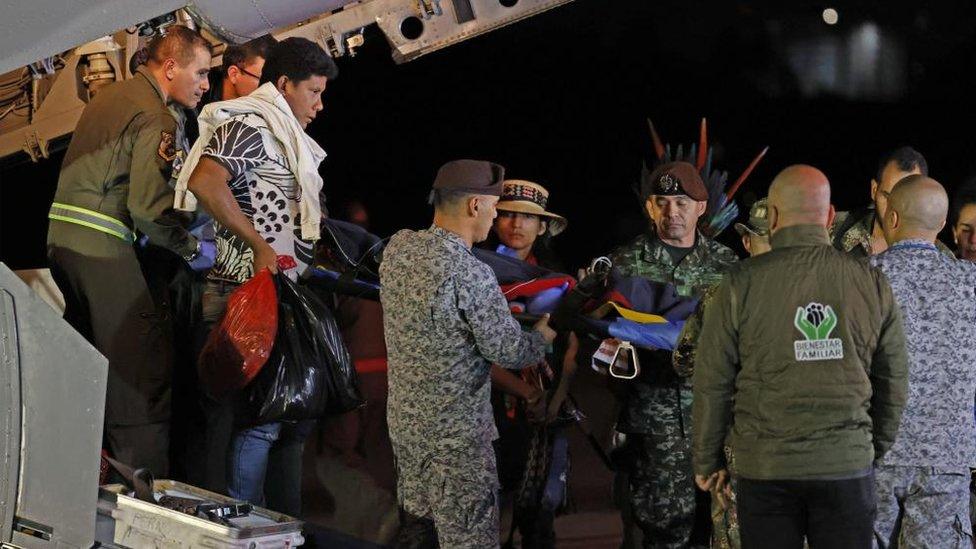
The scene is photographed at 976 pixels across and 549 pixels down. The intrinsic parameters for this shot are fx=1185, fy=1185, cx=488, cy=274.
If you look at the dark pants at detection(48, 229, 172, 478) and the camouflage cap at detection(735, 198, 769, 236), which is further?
the camouflage cap at detection(735, 198, 769, 236)

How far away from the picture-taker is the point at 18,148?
746 cm

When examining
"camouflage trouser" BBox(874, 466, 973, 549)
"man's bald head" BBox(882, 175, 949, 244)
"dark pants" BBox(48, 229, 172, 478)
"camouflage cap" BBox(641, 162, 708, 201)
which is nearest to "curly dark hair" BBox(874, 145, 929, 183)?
"camouflage cap" BBox(641, 162, 708, 201)

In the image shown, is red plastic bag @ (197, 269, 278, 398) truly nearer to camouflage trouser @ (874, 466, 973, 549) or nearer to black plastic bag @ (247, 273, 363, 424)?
black plastic bag @ (247, 273, 363, 424)

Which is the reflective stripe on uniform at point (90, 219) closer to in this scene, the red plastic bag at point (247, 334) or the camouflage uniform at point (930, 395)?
the red plastic bag at point (247, 334)

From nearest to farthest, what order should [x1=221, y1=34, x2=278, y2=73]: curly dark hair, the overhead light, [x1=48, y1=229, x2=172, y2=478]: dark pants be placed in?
[x1=48, y1=229, x2=172, y2=478]: dark pants < [x1=221, y1=34, x2=278, y2=73]: curly dark hair < the overhead light

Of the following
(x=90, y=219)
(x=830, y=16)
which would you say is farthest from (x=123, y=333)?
(x=830, y=16)

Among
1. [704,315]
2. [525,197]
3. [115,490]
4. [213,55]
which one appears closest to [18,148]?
[213,55]

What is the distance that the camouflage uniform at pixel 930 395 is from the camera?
15.1 feet

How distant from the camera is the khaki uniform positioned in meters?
5.11

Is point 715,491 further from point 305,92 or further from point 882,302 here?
point 305,92

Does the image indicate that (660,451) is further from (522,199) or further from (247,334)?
(247,334)

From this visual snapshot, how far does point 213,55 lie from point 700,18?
790cm

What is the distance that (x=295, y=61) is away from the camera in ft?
17.1

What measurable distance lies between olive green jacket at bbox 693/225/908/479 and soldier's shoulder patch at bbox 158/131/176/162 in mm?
2545
